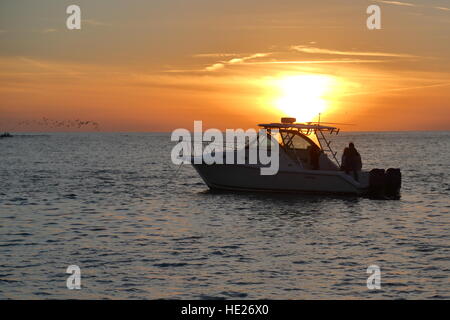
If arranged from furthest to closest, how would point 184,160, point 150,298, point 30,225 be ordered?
point 184,160
point 30,225
point 150,298

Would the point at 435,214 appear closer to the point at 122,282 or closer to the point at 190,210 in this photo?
the point at 190,210

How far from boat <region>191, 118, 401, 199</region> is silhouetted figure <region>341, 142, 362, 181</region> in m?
0.27

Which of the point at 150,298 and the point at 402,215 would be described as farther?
the point at 402,215

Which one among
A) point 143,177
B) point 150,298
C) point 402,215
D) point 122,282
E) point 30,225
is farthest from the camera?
point 143,177

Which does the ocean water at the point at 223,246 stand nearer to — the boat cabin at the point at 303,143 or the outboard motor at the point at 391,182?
the outboard motor at the point at 391,182

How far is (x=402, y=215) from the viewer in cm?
2920

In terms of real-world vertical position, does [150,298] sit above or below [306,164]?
below

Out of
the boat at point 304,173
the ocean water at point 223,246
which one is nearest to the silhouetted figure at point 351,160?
the boat at point 304,173

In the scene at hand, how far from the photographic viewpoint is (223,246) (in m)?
21.0

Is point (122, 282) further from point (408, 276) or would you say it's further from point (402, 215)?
point (402, 215)

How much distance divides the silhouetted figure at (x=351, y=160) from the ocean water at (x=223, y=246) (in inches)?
60.3

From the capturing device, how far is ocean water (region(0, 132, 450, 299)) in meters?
15.8

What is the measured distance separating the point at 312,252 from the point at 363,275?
3.32 metres

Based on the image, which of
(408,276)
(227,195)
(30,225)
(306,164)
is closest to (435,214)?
(306,164)
